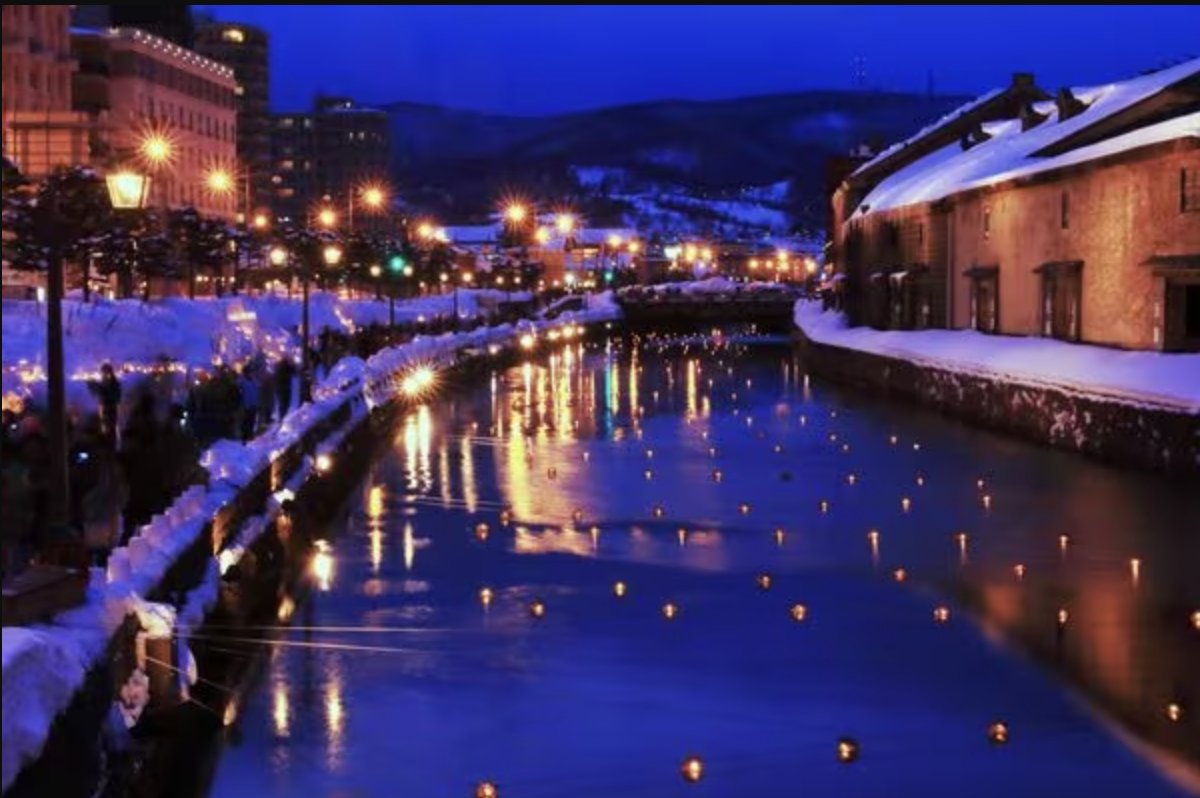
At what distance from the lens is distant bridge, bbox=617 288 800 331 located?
10862cm

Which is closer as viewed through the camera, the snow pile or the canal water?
the snow pile

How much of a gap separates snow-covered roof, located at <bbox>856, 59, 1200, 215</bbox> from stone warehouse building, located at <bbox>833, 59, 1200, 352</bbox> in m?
0.09

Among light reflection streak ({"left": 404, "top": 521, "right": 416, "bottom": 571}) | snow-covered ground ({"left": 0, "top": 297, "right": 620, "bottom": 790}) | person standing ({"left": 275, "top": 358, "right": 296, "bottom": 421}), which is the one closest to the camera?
snow-covered ground ({"left": 0, "top": 297, "right": 620, "bottom": 790})

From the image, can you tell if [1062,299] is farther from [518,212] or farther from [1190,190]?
[518,212]

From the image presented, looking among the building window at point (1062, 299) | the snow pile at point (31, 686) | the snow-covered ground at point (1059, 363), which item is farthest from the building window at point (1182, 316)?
the snow pile at point (31, 686)

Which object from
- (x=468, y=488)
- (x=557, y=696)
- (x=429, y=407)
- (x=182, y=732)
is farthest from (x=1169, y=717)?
(x=429, y=407)

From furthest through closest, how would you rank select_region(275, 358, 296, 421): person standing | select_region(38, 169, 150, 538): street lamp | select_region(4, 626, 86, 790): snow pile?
select_region(275, 358, 296, 421): person standing
select_region(38, 169, 150, 538): street lamp
select_region(4, 626, 86, 790): snow pile

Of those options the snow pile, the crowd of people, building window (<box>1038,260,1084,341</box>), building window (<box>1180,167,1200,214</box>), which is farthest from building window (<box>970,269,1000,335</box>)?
the snow pile

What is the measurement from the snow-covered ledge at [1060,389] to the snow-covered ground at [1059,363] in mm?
32

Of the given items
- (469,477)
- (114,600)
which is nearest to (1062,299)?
(469,477)

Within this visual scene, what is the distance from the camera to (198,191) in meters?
91.7

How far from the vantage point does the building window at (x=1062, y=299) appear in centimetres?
3591

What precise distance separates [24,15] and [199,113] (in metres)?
95.1

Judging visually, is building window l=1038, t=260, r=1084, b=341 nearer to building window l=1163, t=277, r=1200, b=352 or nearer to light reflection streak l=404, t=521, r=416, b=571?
building window l=1163, t=277, r=1200, b=352
